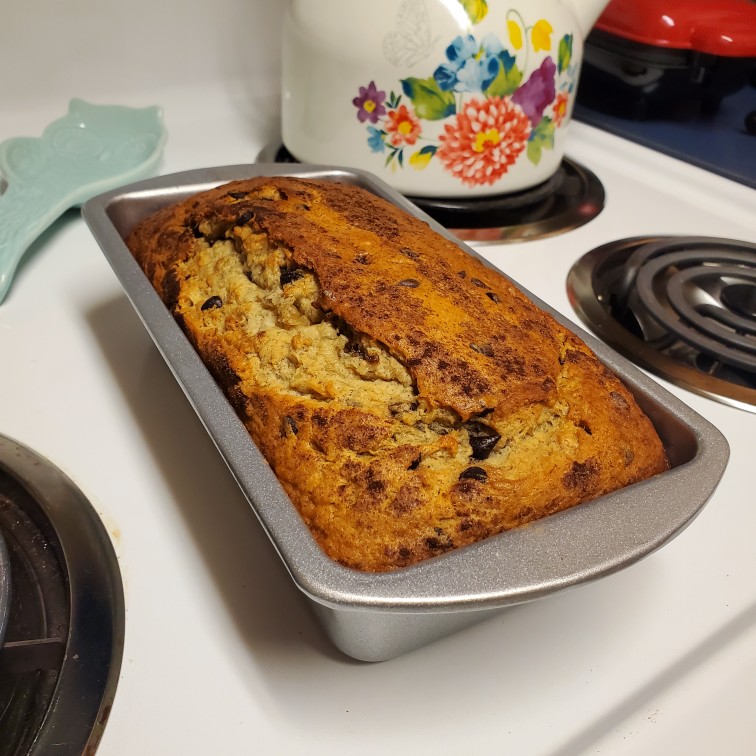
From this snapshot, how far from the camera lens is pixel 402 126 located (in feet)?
2.74

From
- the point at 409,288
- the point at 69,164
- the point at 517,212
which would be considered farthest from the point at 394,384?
the point at 69,164

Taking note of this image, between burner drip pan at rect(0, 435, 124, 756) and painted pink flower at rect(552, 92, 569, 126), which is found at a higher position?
painted pink flower at rect(552, 92, 569, 126)

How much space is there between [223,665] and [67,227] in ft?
2.11

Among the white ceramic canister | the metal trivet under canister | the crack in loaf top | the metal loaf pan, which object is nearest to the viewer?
the metal loaf pan

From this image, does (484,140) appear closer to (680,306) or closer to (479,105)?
(479,105)

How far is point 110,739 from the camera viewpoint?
39cm

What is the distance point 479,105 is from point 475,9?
0.10 meters

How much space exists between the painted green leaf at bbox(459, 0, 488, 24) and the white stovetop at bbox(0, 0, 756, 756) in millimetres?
465

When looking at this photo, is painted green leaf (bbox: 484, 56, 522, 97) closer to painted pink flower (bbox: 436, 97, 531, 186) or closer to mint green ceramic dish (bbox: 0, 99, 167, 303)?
painted pink flower (bbox: 436, 97, 531, 186)

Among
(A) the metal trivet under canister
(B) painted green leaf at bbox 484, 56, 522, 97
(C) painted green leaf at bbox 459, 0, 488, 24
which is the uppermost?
(C) painted green leaf at bbox 459, 0, 488, 24

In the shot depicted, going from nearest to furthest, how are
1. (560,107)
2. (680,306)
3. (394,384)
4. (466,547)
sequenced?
(466,547) → (394,384) → (680,306) → (560,107)

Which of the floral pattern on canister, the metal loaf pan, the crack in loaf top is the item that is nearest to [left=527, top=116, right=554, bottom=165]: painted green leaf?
the floral pattern on canister

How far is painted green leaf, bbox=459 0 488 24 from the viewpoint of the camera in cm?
77

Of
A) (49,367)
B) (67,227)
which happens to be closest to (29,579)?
(49,367)
